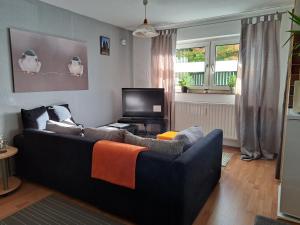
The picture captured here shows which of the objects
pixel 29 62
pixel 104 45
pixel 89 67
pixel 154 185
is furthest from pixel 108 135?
pixel 104 45

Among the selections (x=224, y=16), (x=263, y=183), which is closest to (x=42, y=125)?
(x=263, y=183)

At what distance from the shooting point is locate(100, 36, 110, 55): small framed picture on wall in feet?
13.0

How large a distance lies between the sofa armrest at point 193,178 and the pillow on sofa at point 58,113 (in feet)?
6.66

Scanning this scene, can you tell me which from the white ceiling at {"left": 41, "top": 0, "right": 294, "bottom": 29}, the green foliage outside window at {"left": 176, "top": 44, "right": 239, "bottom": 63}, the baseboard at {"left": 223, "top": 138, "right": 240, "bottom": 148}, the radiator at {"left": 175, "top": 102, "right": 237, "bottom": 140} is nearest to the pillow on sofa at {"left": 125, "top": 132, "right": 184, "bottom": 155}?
the white ceiling at {"left": 41, "top": 0, "right": 294, "bottom": 29}

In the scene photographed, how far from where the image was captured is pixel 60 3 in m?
2.99

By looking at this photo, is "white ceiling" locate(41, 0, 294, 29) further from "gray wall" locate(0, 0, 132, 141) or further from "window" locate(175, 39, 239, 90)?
"window" locate(175, 39, 239, 90)

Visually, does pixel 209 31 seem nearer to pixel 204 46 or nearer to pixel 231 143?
pixel 204 46

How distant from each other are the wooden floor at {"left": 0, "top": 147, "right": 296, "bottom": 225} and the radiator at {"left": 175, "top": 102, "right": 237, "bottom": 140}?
97 cm

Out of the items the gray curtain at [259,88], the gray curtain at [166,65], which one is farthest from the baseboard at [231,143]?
the gray curtain at [166,65]

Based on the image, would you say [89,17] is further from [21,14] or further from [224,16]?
[224,16]

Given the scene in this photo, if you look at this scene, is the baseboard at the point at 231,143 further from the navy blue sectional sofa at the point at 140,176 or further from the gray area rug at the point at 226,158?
the navy blue sectional sofa at the point at 140,176

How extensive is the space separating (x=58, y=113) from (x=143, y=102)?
1.64 metres

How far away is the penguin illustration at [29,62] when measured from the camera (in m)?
2.79

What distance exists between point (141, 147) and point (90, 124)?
236cm
